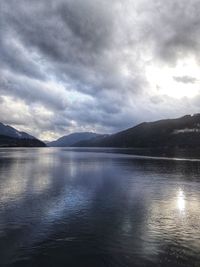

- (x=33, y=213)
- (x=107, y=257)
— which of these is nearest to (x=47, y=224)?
(x=33, y=213)

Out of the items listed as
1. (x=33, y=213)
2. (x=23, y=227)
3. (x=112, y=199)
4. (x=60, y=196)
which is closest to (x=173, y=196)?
(x=112, y=199)

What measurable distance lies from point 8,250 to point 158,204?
28794 mm

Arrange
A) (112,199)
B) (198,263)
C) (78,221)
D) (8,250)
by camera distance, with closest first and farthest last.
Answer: (198,263), (8,250), (78,221), (112,199)

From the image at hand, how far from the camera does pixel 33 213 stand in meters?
40.4

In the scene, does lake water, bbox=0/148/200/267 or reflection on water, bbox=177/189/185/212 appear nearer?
lake water, bbox=0/148/200/267

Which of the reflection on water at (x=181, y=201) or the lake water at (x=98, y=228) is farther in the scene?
the reflection on water at (x=181, y=201)

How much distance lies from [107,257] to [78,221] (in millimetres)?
12044

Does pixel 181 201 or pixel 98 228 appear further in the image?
pixel 181 201

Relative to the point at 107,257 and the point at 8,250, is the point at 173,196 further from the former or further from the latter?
the point at 8,250

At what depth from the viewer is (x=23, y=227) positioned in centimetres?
3384

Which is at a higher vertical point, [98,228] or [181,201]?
[181,201]

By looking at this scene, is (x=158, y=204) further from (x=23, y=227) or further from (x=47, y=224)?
(x=23, y=227)

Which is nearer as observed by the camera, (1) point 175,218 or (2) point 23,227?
(2) point 23,227

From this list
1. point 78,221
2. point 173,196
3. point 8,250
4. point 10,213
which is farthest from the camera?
point 173,196
